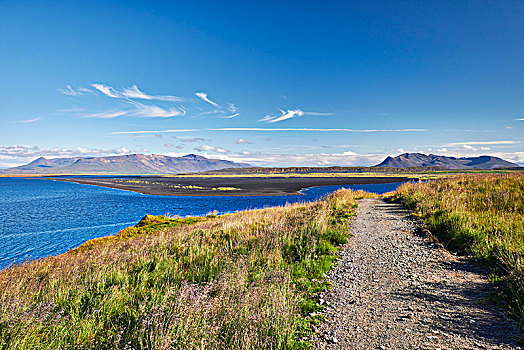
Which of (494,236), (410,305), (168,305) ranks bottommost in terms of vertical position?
(410,305)

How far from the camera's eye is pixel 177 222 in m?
24.6

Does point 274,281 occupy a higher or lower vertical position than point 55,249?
higher

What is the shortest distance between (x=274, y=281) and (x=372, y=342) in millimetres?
2700

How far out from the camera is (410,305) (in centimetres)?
611

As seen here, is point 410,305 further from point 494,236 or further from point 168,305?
point 494,236

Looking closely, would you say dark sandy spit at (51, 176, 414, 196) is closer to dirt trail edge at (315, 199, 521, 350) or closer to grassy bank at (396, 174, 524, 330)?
grassy bank at (396, 174, 524, 330)

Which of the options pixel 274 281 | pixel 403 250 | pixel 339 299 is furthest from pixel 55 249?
pixel 403 250

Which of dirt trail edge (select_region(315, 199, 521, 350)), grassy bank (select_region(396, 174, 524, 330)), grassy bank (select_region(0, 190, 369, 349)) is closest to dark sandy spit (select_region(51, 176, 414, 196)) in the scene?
grassy bank (select_region(396, 174, 524, 330))

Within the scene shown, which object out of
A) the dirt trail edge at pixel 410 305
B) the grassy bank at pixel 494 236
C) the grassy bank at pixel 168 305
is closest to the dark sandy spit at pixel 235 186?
Answer: the grassy bank at pixel 494 236

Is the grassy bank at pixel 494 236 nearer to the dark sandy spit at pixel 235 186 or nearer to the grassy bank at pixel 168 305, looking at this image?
the grassy bank at pixel 168 305

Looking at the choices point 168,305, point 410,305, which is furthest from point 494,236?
point 168,305

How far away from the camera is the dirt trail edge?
482 centimetres

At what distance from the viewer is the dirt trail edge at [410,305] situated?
4824 mm

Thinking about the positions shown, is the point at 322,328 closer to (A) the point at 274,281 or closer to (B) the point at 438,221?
(A) the point at 274,281
